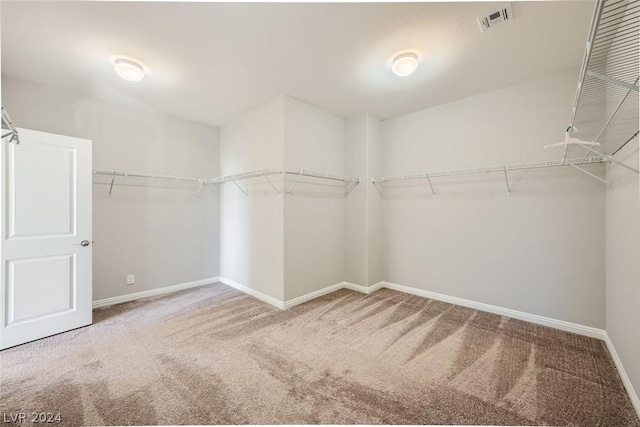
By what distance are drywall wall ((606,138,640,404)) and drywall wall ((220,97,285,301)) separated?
2.91 meters

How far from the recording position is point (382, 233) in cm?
400

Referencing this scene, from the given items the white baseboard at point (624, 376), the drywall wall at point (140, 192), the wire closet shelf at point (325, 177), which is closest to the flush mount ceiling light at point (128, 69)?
the drywall wall at point (140, 192)

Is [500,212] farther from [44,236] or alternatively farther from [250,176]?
[44,236]

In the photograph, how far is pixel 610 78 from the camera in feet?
3.66

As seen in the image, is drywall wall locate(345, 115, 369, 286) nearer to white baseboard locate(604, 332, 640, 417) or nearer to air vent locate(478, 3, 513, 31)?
air vent locate(478, 3, 513, 31)

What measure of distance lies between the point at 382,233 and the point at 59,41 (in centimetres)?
400

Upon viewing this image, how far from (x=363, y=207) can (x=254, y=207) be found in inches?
61.3

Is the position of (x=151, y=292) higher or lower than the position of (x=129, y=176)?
lower

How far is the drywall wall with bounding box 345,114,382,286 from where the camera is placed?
12.4 feet

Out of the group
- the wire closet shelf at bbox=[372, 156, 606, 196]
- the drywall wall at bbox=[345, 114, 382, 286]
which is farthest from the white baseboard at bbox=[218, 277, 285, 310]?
the wire closet shelf at bbox=[372, 156, 606, 196]

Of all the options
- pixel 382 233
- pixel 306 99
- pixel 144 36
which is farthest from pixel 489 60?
pixel 144 36

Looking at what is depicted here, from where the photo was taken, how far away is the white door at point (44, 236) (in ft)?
7.63

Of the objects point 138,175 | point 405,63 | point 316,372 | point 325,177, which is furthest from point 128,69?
point 316,372

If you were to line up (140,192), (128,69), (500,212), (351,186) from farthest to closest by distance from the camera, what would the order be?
(351,186), (140,192), (500,212), (128,69)
